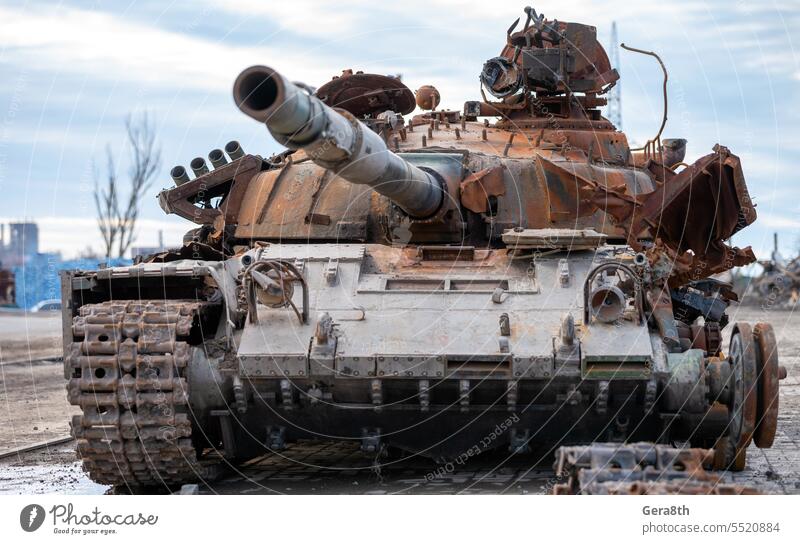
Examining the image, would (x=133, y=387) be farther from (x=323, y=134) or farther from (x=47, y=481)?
(x=323, y=134)

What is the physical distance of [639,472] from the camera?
887cm

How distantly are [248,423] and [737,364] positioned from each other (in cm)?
419

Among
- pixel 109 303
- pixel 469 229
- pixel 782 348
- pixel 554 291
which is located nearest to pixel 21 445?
pixel 109 303

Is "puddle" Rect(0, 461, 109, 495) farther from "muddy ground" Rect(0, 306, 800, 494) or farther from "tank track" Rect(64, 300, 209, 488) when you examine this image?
"tank track" Rect(64, 300, 209, 488)

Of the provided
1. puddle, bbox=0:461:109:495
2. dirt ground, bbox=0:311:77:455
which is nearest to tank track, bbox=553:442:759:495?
puddle, bbox=0:461:109:495

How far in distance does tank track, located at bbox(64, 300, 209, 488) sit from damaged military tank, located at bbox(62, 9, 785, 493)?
0.02 meters

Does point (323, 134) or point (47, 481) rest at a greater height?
point (323, 134)

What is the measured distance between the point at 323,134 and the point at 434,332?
2952 millimetres

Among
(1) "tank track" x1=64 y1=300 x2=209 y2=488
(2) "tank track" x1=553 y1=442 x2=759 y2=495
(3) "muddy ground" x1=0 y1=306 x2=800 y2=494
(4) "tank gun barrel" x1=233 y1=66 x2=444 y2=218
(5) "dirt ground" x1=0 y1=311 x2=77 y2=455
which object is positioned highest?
(4) "tank gun barrel" x1=233 y1=66 x2=444 y2=218

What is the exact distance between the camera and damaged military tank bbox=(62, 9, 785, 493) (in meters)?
11.1

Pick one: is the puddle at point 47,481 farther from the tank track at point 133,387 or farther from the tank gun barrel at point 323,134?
the tank gun barrel at point 323,134

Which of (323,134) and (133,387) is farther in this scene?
(133,387)

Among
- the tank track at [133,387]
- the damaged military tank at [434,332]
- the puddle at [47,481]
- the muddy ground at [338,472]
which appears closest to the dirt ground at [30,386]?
the muddy ground at [338,472]

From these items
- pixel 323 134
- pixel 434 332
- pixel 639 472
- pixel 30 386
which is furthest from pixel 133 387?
pixel 30 386
